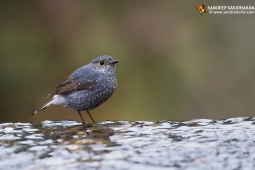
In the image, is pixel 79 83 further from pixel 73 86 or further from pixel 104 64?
pixel 104 64

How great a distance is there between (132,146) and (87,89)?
275 cm

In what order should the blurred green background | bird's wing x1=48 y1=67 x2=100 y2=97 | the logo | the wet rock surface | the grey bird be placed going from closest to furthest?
the wet rock surface, the grey bird, bird's wing x1=48 y1=67 x2=100 y2=97, the blurred green background, the logo

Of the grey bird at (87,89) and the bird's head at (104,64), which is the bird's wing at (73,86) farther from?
the bird's head at (104,64)

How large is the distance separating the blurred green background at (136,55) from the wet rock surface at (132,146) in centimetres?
536

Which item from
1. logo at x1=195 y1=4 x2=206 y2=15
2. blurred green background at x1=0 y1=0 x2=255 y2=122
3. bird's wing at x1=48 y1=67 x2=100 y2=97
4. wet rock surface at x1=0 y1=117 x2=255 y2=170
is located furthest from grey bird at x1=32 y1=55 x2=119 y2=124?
logo at x1=195 y1=4 x2=206 y2=15

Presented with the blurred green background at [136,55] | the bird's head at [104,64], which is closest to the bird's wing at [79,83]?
the bird's head at [104,64]

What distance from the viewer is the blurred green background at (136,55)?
11055 millimetres

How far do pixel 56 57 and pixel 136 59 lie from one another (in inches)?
69.8

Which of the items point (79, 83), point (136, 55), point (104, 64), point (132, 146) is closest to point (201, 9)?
point (136, 55)

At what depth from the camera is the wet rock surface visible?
396 cm

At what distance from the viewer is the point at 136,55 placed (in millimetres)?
11461

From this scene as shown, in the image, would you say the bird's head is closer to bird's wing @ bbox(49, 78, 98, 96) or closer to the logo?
bird's wing @ bbox(49, 78, 98, 96)

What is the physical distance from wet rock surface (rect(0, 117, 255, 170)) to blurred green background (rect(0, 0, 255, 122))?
Result: 17.6 feet

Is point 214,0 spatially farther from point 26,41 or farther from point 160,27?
point 26,41
